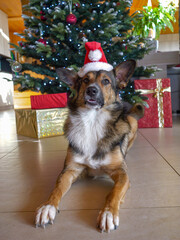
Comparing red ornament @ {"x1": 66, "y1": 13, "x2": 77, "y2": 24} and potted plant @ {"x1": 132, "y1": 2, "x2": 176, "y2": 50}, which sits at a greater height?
potted plant @ {"x1": 132, "y1": 2, "x2": 176, "y2": 50}

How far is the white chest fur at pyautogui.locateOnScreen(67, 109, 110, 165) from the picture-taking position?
1.40 metres

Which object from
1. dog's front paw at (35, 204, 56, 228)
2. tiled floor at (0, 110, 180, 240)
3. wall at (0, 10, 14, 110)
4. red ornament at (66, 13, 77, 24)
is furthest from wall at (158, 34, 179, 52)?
dog's front paw at (35, 204, 56, 228)

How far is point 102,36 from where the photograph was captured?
9.62ft

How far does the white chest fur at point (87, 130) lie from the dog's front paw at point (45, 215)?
439 mm

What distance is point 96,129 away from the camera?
4.82ft

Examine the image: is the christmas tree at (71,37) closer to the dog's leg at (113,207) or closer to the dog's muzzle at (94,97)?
the dog's muzzle at (94,97)

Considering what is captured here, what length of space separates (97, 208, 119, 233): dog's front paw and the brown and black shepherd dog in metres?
0.15

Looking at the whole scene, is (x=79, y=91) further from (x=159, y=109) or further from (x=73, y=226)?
(x=159, y=109)

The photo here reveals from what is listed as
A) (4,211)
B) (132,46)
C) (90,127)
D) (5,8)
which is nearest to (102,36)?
(132,46)

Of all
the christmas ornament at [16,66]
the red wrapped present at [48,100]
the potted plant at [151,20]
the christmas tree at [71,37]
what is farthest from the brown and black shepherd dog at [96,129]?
the potted plant at [151,20]

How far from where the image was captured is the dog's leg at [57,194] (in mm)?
938

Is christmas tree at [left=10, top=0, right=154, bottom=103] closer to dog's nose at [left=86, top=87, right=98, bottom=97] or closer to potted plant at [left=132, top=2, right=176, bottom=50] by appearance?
potted plant at [left=132, top=2, right=176, bottom=50]

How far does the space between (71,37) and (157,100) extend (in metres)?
1.57

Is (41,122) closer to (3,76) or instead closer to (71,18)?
(71,18)
